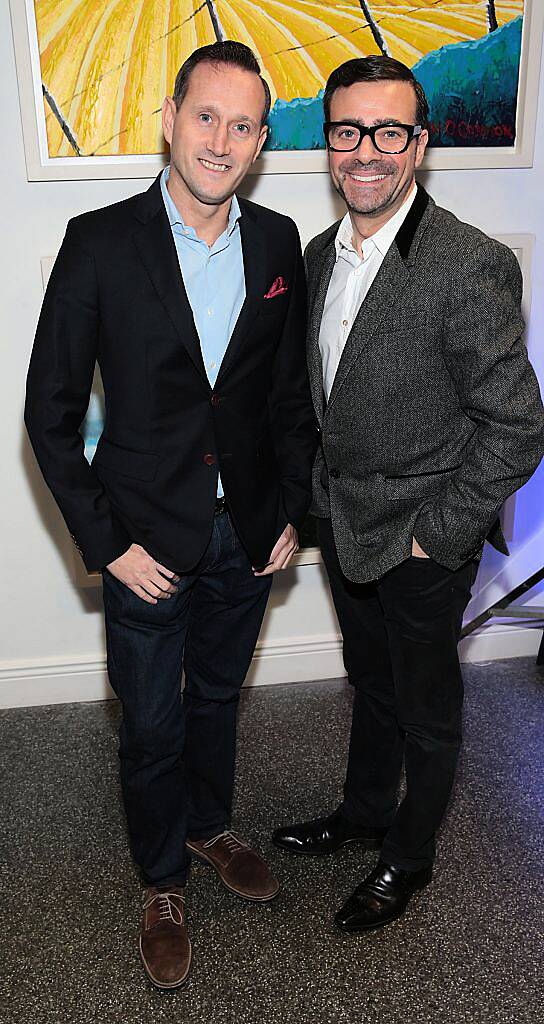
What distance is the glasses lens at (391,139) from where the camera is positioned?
1.80m

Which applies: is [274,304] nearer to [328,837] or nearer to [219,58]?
[219,58]

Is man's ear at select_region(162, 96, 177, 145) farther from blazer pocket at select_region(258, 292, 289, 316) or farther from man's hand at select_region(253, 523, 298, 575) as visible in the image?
man's hand at select_region(253, 523, 298, 575)

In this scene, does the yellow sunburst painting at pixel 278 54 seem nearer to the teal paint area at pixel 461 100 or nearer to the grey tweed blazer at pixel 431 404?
the teal paint area at pixel 461 100

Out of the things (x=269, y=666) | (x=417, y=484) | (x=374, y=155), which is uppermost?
(x=374, y=155)

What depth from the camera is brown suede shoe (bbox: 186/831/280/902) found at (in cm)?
229

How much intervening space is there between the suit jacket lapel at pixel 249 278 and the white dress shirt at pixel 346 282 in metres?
0.17

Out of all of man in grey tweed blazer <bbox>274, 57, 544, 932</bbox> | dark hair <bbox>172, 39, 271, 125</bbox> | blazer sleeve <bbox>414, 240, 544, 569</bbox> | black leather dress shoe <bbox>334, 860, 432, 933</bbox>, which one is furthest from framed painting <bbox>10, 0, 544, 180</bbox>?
black leather dress shoe <bbox>334, 860, 432, 933</bbox>

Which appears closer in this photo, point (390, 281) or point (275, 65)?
point (390, 281)

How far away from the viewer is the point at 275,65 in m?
2.68

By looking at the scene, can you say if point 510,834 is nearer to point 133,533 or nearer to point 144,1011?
point 144,1011

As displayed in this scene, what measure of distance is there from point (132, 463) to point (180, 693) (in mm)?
526

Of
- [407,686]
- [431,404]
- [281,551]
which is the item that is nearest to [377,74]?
[431,404]

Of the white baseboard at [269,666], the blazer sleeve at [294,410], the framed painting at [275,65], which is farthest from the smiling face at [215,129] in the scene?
the white baseboard at [269,666]

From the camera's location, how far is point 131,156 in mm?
2674
